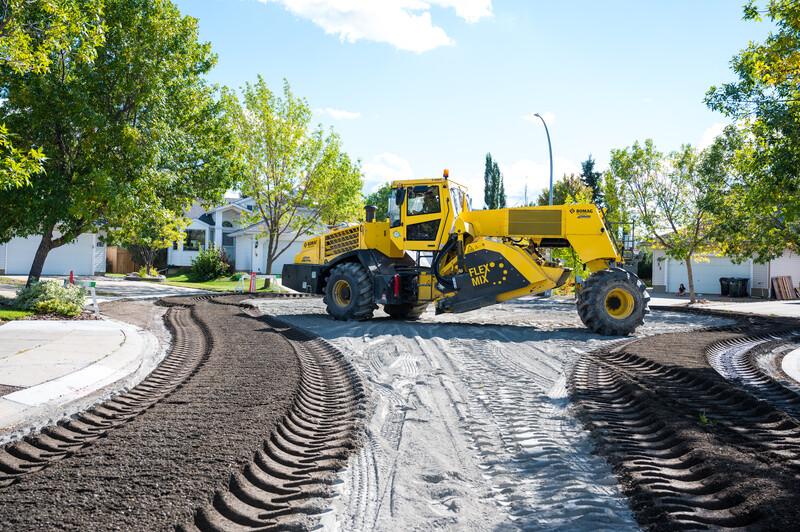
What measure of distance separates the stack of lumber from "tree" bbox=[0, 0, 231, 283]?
86.6 ft

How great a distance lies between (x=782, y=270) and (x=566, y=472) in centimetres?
2912

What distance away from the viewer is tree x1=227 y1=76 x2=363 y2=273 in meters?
26.9

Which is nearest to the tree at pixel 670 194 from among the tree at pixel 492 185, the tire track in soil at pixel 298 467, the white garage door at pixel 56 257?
the tire track in soil at pixel 298 467

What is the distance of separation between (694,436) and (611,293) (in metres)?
7.43

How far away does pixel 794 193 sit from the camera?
12.5 meters

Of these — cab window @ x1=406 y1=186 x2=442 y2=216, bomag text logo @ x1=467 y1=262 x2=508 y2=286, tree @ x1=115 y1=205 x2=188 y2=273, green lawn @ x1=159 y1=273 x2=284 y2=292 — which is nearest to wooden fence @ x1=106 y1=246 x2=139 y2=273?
green lawn @ x1=159 y1=273 x2=284 y2=292

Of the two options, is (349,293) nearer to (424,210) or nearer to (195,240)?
(424,210)

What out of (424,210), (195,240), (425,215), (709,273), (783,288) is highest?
(195,240)

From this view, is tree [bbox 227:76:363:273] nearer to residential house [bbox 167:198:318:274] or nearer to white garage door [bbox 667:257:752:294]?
residential house [bbox 167:198:318:274]

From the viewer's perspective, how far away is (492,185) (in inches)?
2317

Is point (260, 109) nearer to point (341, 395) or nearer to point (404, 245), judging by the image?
point (404, 245)

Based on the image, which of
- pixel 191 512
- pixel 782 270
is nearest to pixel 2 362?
pixel 191 512

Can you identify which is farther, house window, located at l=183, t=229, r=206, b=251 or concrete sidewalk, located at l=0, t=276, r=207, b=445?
house window, located at l=183, t=229, r=206, b=251

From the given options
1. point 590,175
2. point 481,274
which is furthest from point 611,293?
point 590,175
